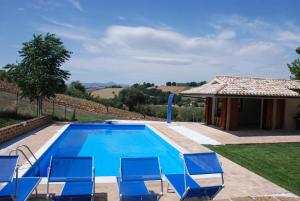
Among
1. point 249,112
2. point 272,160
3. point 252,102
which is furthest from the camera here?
point 249,112

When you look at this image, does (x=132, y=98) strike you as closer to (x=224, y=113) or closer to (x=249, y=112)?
(x=249, y=112)

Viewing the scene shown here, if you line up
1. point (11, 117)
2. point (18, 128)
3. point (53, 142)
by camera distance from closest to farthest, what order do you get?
point (53, 142) → point (18, 128) → point (11, 117)

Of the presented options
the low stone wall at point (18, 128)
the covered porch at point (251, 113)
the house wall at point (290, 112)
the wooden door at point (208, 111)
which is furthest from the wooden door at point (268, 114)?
the low stone wall at point (18, 128)

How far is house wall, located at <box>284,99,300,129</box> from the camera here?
776 inches

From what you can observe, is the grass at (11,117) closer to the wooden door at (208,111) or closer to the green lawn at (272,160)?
the green lawn at (272,160)

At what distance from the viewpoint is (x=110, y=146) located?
1481 centimetres

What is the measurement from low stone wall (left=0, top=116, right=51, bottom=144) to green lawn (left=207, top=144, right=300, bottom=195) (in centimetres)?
848

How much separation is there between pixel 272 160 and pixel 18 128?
1081 cm

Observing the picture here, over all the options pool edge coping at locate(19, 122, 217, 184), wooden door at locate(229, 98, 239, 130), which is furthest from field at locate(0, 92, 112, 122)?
wooden door at locate(229, 98, 239, 130)

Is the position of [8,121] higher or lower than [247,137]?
higher

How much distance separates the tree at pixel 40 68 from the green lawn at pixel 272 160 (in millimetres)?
10777

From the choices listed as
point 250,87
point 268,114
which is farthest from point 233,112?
point 268,114

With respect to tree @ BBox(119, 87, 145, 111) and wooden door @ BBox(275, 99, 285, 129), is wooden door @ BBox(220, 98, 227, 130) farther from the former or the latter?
tree @ BBox(119, 87, 145, 111)

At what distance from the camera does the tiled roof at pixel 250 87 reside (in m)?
17.7
